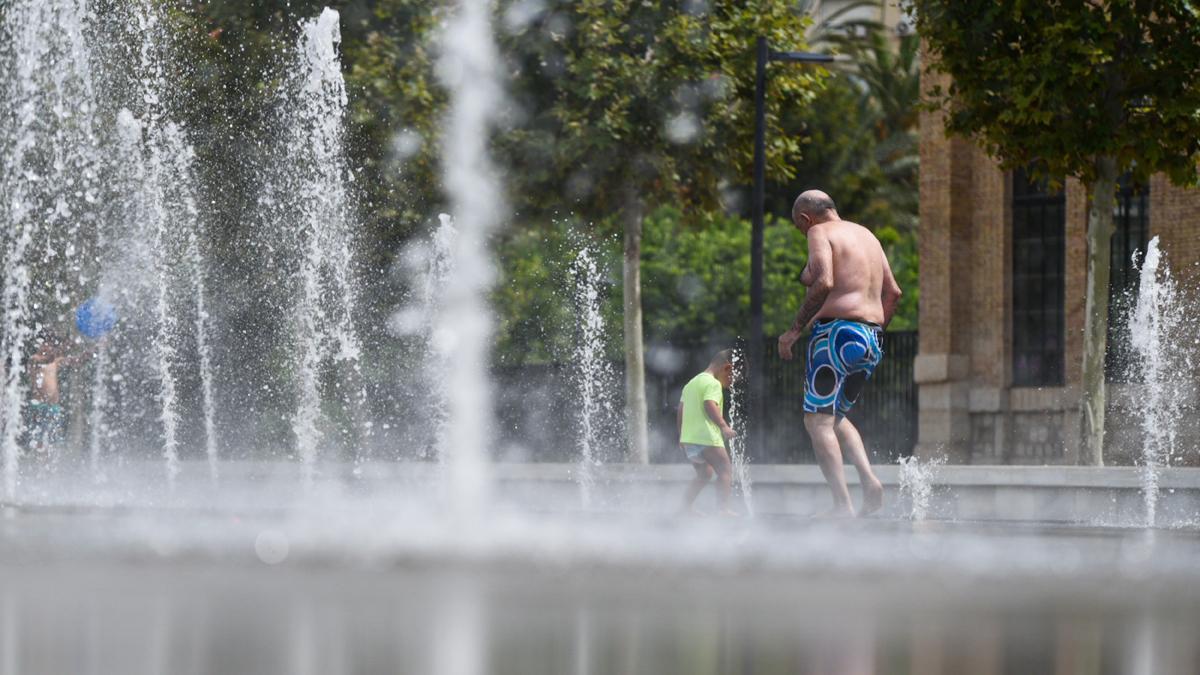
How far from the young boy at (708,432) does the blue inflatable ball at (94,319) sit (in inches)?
287

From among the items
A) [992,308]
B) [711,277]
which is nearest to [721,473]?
[992,308]

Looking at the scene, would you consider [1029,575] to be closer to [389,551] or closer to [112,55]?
[389,551]

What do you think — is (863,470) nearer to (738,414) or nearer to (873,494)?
(873,494)

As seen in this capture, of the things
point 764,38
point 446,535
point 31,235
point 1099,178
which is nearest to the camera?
point 446,535

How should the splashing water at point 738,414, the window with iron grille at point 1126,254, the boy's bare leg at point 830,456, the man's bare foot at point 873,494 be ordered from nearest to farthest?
the boy's bare leg at point 830,456
the man's bare foot at point 873,494
the splashing water at point 738,414
the window with iron grille at point 1126,254

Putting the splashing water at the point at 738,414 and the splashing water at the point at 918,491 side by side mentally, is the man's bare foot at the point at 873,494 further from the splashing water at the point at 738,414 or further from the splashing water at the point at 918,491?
the splashing water at the point at 738,414

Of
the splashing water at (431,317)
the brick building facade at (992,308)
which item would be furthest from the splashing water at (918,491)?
the brick building facade at (992,308)

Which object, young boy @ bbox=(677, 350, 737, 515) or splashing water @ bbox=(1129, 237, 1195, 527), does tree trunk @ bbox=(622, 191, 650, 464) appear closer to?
splashing water @ bbox=(1129, 237, 1195, 527)

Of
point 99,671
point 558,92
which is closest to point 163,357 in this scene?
point 558,92

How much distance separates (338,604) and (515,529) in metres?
3.46

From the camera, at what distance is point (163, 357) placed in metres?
24.4

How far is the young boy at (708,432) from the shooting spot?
13958mm

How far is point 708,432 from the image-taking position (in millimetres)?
14242

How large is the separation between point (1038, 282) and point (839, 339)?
16872 mm
